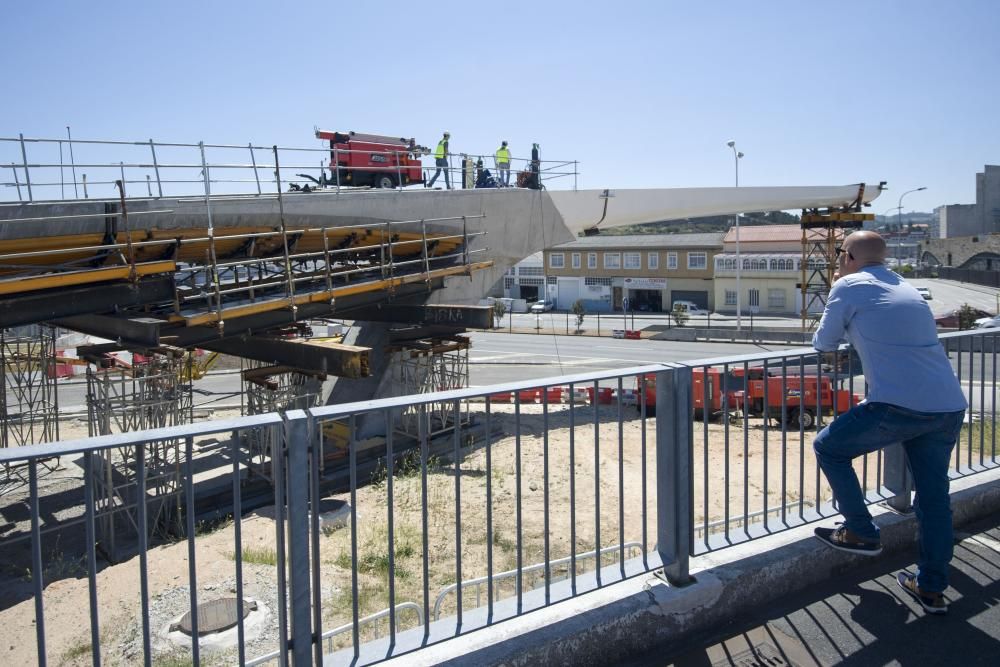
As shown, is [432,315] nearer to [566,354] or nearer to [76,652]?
[76,652]

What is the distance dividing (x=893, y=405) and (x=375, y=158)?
14375 mm

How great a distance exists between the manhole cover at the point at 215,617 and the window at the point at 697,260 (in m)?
55.1

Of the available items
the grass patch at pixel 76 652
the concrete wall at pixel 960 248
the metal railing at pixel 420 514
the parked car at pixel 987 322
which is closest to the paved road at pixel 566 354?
the parked car at pixel 987 322

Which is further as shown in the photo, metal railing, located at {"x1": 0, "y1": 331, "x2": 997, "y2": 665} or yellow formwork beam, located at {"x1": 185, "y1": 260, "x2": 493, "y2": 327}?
yellow formwork beam, located at {"x1": 185, "y1": 260, "x2": 493, "y2": 327}

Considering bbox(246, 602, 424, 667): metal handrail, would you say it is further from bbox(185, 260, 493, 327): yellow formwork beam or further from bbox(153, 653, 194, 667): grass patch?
bbox(185, 260, 493, 327): yellow formwork beam

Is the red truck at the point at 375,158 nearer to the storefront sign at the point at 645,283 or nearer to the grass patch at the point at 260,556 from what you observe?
the grass patch at the point at 260,556

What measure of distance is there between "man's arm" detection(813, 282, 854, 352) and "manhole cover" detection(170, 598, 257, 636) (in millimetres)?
4357

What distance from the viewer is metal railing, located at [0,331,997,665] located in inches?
101

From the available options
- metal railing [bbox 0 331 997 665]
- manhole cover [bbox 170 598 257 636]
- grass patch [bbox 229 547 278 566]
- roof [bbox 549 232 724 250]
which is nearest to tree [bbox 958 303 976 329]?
roof [bbox 549 232 724 250]

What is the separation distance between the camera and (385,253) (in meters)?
16.2

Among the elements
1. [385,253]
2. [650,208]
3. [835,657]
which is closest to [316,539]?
[835,657]

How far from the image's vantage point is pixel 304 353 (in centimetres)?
1305

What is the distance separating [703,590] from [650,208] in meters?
19.3

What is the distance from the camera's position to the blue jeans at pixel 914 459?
3.42m
